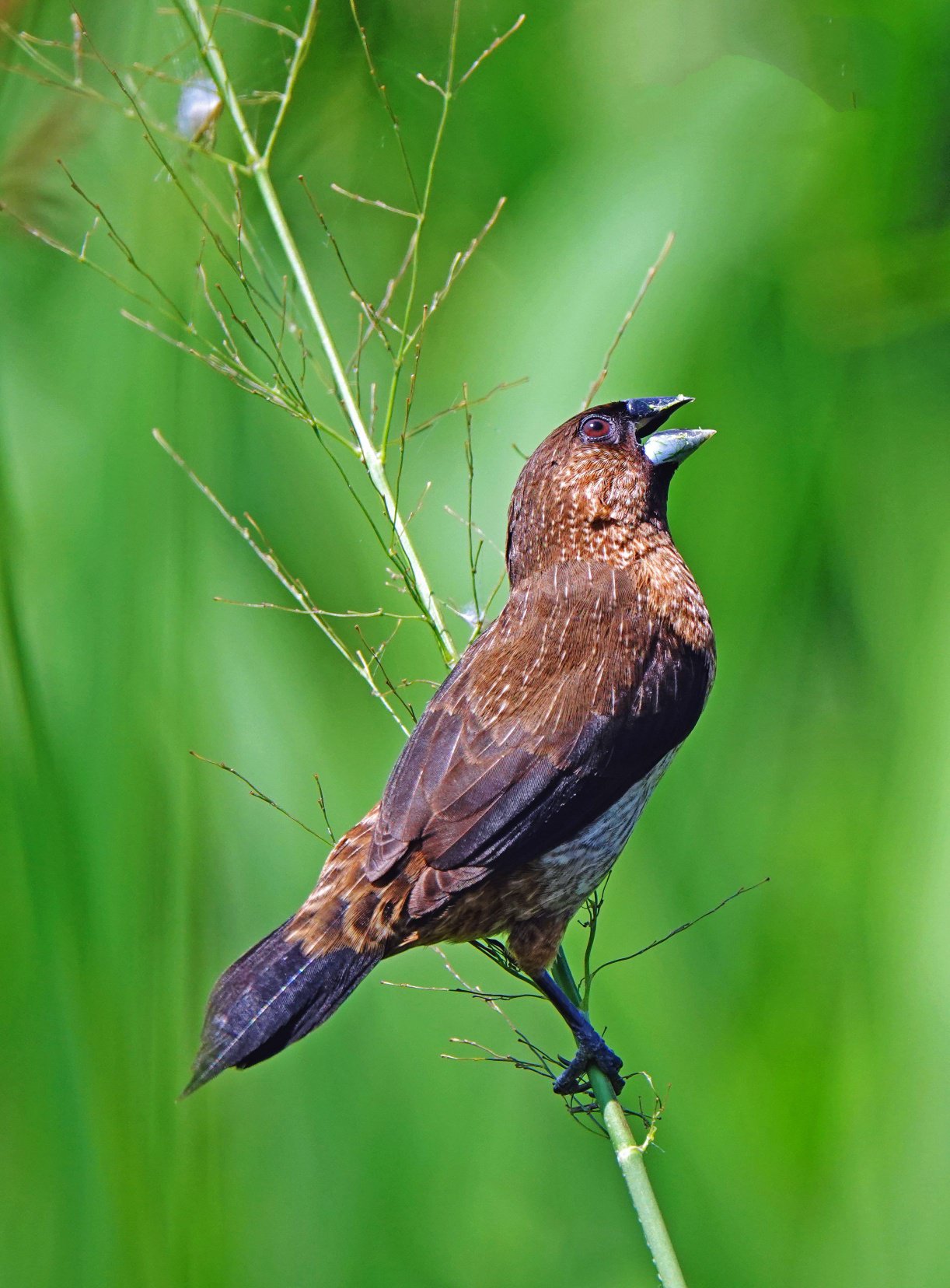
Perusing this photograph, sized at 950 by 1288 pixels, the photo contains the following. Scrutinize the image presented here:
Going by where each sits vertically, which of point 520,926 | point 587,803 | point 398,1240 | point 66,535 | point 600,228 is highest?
point 600,228

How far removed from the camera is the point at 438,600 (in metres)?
1.89

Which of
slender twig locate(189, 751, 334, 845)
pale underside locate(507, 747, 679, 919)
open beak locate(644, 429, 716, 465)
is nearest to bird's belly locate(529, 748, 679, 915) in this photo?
pale underside locate(507, 747, 679, 919)

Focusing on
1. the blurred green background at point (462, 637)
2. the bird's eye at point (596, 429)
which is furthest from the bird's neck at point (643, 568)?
the blurred green background at point (462, 637)

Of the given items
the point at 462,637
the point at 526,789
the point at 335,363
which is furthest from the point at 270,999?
the point at 462,637

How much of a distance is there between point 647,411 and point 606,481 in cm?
11

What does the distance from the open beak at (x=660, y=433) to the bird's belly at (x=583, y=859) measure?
0.43 m

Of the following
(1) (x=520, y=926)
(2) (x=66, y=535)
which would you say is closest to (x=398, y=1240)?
(1) (x=520, y=926)

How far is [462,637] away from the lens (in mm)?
2219

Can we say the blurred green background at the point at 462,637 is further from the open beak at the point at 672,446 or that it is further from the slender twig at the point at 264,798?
the open beak at the point at 672,446

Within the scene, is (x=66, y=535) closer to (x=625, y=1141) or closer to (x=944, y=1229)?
(x=625, y=1141)

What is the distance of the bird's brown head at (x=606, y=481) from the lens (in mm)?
1668

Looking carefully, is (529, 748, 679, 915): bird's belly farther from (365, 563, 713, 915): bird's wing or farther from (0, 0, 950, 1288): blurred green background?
(0, 0, 950, 1288): blurred green background

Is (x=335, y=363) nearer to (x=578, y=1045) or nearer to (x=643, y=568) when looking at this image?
(x=643, y=568)

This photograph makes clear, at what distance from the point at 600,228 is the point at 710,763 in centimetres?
100
